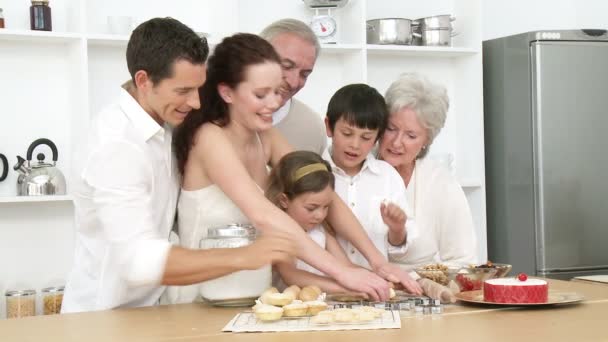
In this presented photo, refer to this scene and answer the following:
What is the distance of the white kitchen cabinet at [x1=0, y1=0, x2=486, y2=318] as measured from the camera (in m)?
3.91

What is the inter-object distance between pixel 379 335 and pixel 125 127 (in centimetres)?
83

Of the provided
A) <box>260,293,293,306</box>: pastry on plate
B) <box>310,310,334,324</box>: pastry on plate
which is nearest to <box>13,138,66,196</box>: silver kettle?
<box>260,293,293,306</box>: pastry on plate

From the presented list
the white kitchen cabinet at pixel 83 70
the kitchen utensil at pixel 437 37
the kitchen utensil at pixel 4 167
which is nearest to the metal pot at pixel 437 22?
the kitchen utensil at pixel 437 37

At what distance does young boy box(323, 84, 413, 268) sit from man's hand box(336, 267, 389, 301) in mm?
426

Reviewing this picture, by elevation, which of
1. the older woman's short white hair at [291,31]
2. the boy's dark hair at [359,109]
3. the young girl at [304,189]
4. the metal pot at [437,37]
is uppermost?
the metal pot at [437,37]

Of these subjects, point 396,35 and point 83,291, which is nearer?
point 83,291

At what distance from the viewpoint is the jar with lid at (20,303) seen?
143 inches

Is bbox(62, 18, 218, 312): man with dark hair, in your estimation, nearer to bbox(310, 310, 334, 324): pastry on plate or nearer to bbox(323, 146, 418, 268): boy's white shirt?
bbox(310, 310, 334, 324): pastry on plate

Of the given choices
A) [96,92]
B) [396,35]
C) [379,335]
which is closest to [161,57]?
[379,335]

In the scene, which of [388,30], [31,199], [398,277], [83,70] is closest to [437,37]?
[388,30]

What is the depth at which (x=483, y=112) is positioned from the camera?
4.72 meters

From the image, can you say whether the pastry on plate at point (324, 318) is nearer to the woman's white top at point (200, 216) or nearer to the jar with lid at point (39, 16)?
the woman's white top at point (200, 216)

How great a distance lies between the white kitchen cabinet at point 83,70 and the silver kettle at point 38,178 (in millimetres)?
62

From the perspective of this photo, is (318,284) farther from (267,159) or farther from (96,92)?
(96,92)
